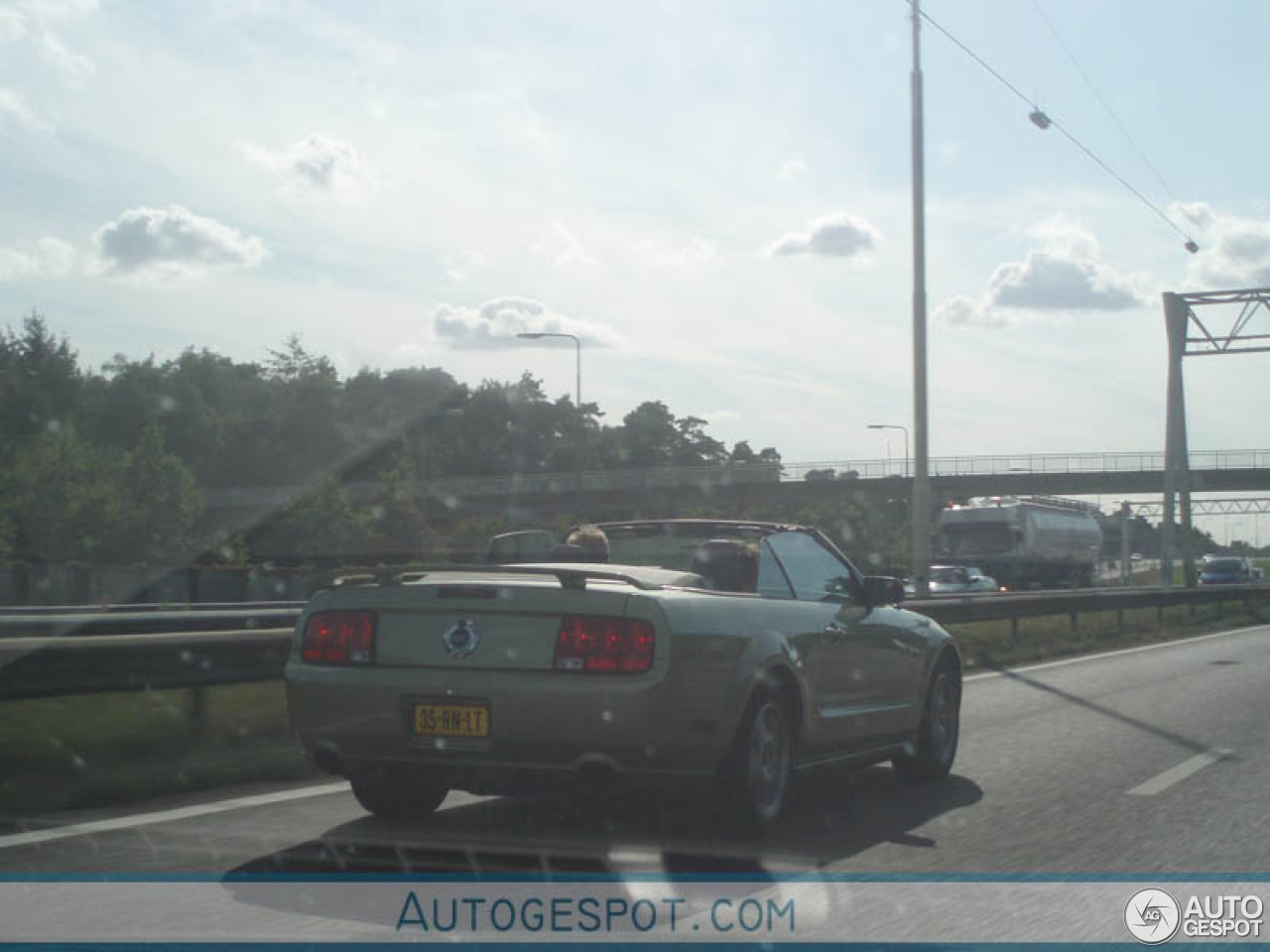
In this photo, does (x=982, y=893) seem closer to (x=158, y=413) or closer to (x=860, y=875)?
(x=860, y=875)

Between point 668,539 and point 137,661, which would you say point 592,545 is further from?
point 137,661

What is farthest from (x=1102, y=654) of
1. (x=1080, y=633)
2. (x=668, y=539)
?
(x=668, y=539)

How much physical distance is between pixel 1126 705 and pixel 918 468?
11.6 m

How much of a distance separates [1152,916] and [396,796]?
344 cm

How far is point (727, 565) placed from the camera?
7215mm

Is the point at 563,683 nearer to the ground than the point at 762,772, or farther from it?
farther from it

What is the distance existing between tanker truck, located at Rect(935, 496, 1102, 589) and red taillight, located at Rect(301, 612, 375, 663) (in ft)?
160

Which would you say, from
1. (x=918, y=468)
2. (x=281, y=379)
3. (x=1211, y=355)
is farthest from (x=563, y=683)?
(x=281, y=379)

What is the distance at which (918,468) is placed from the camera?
24422mm

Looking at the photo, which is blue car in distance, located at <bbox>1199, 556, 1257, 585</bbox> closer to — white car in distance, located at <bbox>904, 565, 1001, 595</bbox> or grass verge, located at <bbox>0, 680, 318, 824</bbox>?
white car in distance, located at <bbox>904, 565, 1001, 595</bbox>

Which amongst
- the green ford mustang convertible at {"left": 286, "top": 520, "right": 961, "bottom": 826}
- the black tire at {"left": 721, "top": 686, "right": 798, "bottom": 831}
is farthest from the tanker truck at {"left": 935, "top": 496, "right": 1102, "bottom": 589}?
the black tire at {"left": 721, "top": 686, "right": 798, "bottom": 831}

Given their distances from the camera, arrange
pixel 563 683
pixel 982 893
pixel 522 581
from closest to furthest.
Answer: pixel 982 893
pixel 563 683
pixel 522 581

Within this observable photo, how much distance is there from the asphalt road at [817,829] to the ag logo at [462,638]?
2.74 ft

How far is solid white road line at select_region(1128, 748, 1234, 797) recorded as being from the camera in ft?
26.9
